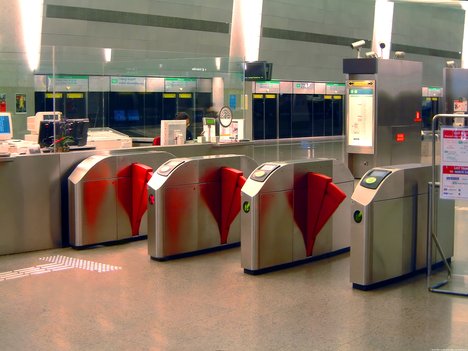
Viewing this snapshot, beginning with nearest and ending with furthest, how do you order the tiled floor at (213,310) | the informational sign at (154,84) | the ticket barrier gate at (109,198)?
1. the tiled floor at (213,310)
2. the ticket barrier gate at (109,198)
3. the informational sign at (154,84)

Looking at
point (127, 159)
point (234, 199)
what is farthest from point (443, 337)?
point (127, 159)

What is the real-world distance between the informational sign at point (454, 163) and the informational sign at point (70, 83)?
618cm

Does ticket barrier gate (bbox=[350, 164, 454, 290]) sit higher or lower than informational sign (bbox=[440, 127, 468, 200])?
lower

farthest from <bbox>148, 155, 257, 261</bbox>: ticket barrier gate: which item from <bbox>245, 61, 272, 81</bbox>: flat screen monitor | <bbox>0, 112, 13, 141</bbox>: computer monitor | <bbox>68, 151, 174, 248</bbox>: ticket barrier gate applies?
<bbox>245, 61, 272, 81</bbox>: flat screen monitor

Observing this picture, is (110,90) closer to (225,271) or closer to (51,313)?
(225,271)

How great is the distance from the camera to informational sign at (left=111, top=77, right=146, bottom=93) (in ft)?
42.2

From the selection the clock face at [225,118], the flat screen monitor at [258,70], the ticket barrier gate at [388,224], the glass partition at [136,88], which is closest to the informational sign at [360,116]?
Answer: the glass partition at [136,88]

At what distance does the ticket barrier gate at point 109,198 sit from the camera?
7781 mm

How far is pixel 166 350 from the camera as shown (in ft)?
14.7

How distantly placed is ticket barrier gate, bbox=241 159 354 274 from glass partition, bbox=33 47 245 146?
13.4ft

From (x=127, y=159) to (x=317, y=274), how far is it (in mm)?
2698

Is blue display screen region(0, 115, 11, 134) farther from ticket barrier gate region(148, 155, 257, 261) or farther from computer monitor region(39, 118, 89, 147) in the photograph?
ticket barrier gate region(148, 155, 257, 261)

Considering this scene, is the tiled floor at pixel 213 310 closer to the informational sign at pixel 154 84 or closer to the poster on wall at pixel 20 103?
the poster on wall at pixel 20 103

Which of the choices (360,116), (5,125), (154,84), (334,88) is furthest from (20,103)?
(334,88)
